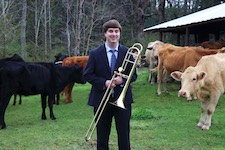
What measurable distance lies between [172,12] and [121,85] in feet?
132

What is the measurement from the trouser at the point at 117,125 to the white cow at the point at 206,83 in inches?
115

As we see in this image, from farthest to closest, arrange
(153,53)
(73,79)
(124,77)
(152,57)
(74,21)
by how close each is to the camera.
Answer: (74,21), (152,57), (153,53), (73,79), (124,77)

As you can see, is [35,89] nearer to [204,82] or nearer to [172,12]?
[204,82]

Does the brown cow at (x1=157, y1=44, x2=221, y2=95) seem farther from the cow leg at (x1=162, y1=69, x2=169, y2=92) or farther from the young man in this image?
the young man

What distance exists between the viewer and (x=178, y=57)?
12516 millimetres

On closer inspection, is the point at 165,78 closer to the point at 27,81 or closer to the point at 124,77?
the point at 27,81

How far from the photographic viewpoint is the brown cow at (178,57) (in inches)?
460

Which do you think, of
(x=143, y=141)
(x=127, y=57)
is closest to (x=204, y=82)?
(x=143, y=141)

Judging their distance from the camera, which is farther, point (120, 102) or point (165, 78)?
point (165, 78)

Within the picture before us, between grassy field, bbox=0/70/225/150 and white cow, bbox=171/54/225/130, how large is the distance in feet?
1.31

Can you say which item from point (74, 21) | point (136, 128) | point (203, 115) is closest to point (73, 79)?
point (136, 128)

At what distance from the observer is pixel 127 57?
4.55 meters

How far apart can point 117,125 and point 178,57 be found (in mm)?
8303

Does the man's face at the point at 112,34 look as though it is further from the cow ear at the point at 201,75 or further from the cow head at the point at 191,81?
the cow ear at the point at 201,75
